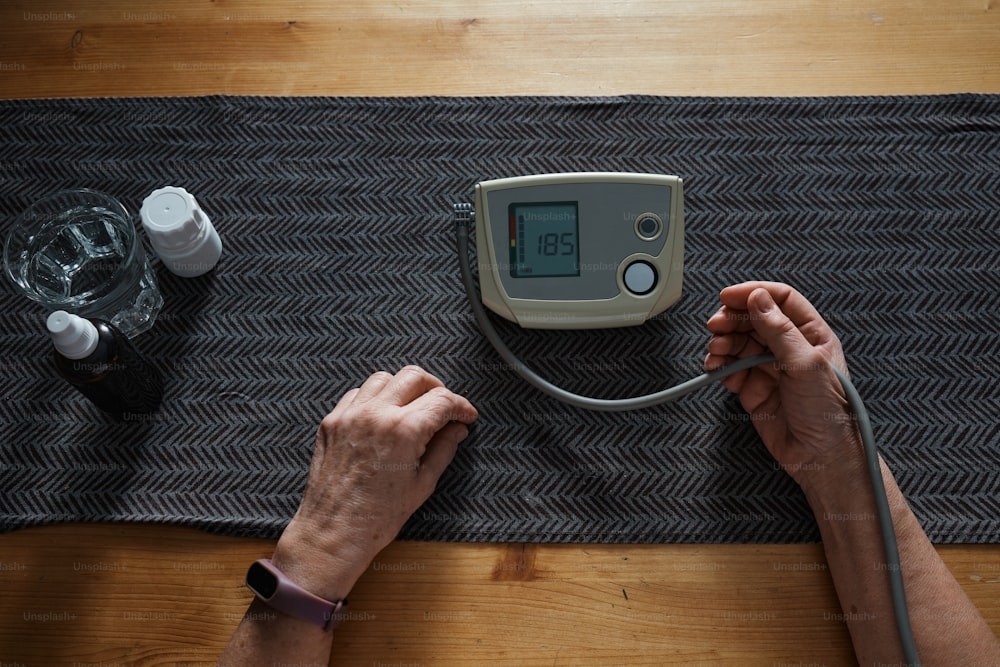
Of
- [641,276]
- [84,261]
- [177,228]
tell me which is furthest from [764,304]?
[84,261]

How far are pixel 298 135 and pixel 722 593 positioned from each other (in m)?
0.83

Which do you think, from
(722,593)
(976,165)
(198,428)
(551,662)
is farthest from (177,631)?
(976,165)

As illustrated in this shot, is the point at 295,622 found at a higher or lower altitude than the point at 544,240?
lower

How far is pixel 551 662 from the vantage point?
81 centimetres

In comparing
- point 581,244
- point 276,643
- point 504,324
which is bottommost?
point 276,643

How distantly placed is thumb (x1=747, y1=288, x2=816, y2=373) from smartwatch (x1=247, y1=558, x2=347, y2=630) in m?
0.57

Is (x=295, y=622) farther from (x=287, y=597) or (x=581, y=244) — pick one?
(x=581, y=244)

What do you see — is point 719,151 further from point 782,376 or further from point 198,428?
point 198,428

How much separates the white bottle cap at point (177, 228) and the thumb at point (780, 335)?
2.25ft

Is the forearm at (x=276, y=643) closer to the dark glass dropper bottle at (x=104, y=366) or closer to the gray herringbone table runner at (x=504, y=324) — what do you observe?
the gray herringbone table runner at (x=504, y=324)

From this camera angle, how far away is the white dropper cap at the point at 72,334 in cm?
72

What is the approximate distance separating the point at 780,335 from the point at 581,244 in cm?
26

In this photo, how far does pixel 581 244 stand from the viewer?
89cm

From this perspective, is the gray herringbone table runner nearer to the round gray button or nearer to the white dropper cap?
the round gray button
